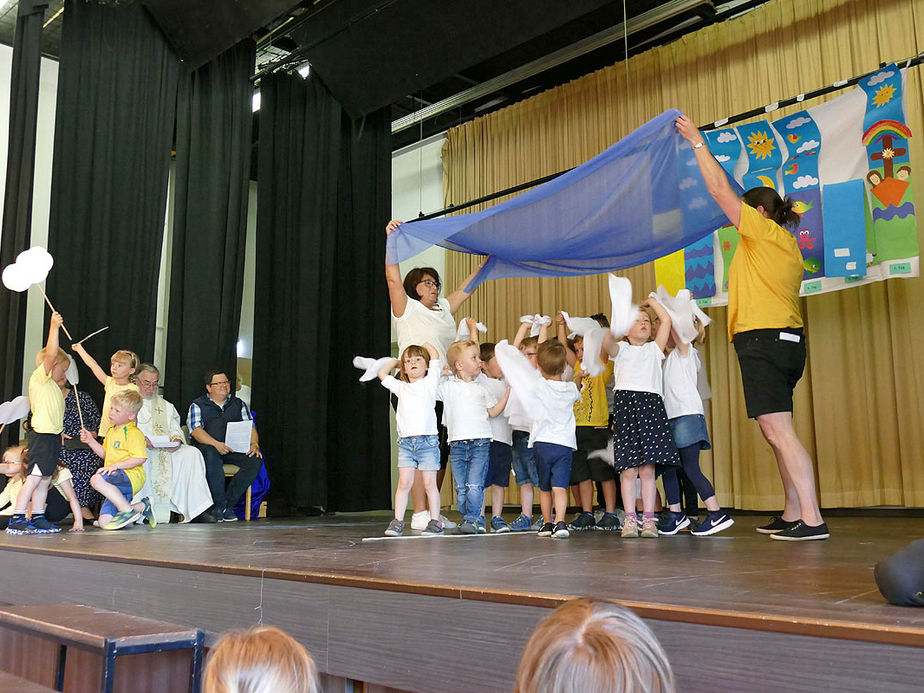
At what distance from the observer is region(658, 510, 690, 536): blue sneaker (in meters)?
3.69

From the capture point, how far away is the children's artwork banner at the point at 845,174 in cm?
486

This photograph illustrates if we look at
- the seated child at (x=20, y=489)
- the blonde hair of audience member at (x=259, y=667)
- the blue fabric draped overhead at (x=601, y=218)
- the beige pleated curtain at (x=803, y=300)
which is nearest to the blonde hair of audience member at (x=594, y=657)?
the blonde hair of audience member at (x=259, y=667)

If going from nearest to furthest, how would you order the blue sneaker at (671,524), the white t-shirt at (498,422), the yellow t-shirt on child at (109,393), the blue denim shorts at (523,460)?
1. the blue sneaker at (671,524)
2. the white t-shirt at (498,422)
3. the blue denim shorts at (523,460)
4. the yellow t-shirt on child at (109,393)

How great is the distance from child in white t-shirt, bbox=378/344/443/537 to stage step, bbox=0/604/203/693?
69.1 inches

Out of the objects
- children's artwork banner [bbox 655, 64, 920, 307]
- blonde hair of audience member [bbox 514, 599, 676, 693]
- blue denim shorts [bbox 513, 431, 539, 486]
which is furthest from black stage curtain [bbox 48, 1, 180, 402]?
blonde hair of audience member [bbox 514, 599, 676, 693]

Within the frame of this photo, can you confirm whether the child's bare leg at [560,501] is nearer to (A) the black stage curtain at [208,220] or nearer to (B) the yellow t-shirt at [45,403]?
(B) the yellow t-shirt at [45,403]

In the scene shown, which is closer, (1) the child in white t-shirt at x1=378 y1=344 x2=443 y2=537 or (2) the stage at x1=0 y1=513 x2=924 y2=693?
(2) the stage at x1=0 y1=513 x2=924 y2=693

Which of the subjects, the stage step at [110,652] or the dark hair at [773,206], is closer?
the stage step at [110,652]

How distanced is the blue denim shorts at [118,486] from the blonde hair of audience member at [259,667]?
14.1ft

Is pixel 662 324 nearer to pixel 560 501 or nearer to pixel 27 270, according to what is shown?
pixel 560 501

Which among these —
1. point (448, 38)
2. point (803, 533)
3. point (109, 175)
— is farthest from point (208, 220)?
point (803, 533)

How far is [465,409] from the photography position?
13.3 feet

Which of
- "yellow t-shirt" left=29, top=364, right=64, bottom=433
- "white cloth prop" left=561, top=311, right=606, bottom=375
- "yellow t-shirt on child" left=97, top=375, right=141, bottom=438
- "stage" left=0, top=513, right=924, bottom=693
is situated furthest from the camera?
"yellow t-shirt on child" left=97, top=375, right=141, bottom=438

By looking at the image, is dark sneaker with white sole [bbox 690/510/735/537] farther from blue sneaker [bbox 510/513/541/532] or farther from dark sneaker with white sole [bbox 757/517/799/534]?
blue sneaker [bbox 510/513/541/532]
